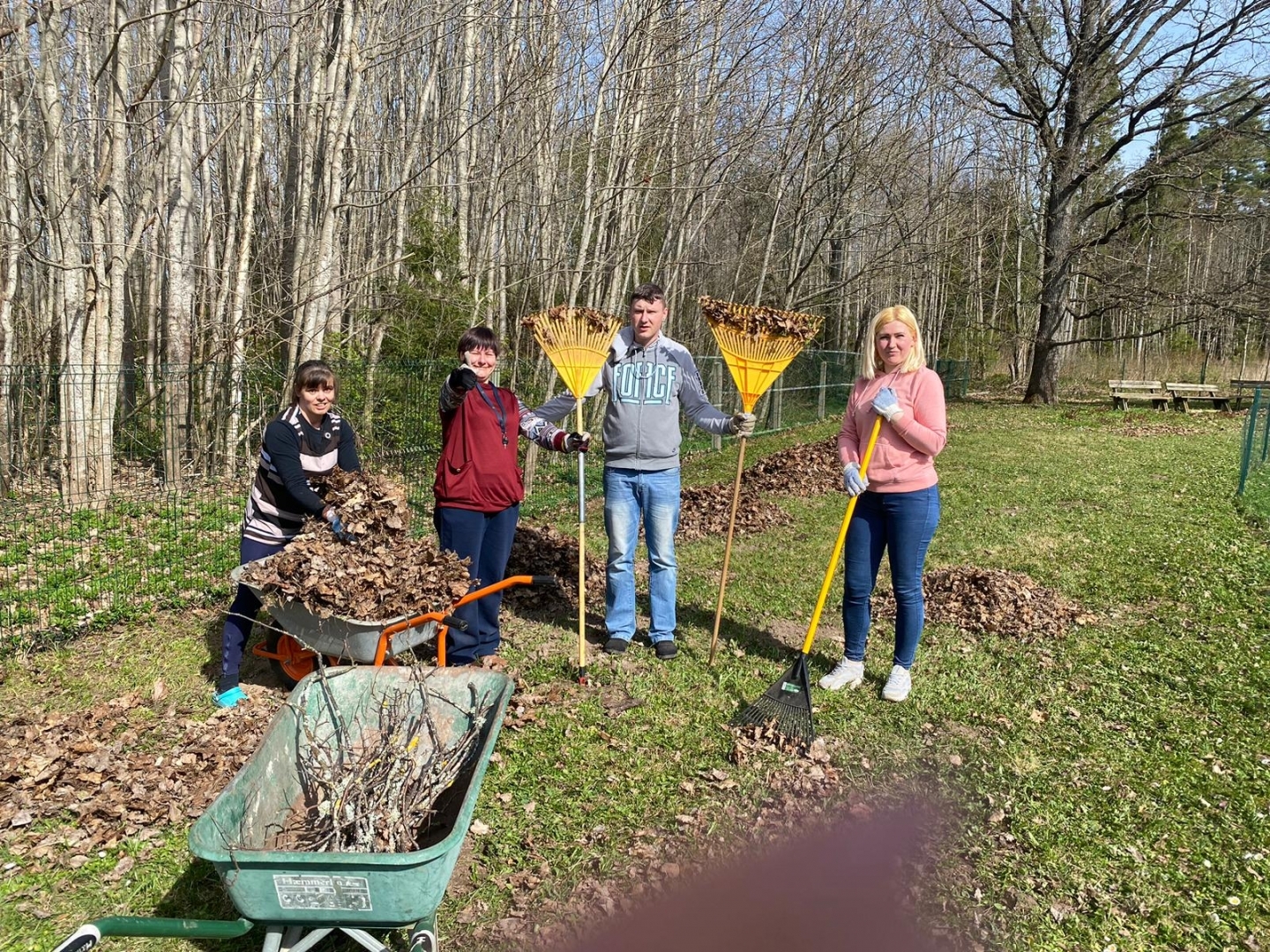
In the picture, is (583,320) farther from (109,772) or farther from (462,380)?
(109,772)

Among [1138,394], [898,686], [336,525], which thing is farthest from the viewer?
[1138,394]

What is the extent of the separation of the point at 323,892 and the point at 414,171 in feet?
37.7

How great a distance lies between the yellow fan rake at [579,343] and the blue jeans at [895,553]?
152 cm

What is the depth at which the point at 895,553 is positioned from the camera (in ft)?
14.1

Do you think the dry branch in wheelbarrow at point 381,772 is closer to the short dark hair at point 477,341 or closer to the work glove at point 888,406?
the short dark hair at point 477,341

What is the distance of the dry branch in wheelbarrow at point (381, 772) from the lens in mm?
2562

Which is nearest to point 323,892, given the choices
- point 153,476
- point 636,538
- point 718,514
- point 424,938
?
point 424,938

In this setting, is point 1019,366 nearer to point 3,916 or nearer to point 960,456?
point 960,456

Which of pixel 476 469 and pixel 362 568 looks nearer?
pixel 362 568

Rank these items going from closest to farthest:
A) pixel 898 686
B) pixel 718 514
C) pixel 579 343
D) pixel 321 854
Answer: pixel 321 854
pixel 898 686
pixel 579 343
pixel 718 514

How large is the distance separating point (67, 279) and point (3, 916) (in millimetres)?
8124

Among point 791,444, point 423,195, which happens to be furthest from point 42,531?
point 791,444

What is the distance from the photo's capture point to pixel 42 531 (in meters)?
7.37

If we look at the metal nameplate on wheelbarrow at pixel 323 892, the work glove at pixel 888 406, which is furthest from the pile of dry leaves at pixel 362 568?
the work glove at pixel 888 406
